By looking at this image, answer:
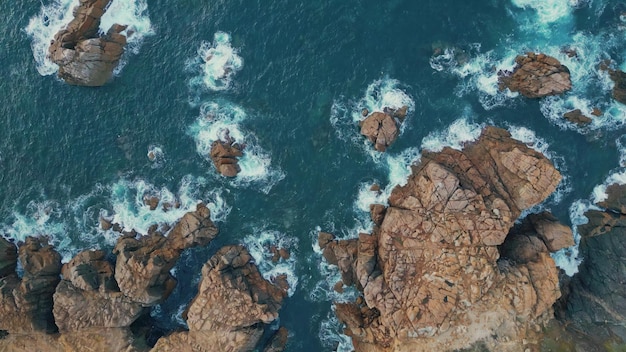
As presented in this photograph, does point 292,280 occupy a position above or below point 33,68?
below

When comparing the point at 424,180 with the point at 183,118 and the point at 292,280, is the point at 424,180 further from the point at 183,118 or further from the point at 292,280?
the point at 183,118

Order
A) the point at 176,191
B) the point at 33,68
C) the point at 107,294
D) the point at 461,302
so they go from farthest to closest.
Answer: the point at 33,68
the point at 176,191
the point at 107,294
the point at 461,302

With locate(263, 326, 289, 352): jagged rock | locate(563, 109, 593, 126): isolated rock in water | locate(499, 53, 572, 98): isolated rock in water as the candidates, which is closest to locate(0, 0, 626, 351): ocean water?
locate(563, 109, 593, 126): isolated rock in water

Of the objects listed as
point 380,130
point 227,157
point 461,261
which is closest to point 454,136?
point 380,130

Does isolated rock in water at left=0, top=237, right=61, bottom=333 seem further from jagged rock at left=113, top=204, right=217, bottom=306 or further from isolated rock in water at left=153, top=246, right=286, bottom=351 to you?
isolated rock in water at left=153, top=246, right=286, bottom=351

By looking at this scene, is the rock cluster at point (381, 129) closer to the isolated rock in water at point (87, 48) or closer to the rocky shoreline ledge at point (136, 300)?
the rocky shoreline ledge at point (136, 300)

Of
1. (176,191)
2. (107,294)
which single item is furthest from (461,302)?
(107,294)
